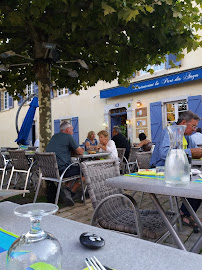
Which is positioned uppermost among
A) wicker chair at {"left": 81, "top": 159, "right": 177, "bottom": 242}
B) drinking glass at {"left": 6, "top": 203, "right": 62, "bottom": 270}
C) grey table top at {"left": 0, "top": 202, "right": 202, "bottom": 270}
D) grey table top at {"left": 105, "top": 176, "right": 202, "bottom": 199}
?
drinking glass at {"left": 6, "top": 203, "right": 62, "bottom": 270}

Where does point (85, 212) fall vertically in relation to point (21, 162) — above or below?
below

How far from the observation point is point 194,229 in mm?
2832

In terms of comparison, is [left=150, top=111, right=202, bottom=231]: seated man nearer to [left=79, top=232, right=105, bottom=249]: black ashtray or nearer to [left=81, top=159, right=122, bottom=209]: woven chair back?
[left=81, top=159, right=122, bottom=209]: woven chair back

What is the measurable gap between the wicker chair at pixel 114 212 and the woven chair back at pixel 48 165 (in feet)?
5.58

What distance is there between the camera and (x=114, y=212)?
2150mm

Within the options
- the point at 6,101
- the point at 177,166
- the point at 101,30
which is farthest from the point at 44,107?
the point at 6,101

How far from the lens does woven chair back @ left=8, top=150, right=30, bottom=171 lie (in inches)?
184

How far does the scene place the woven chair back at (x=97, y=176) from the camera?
201cm

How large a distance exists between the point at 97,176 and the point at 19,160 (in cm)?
310

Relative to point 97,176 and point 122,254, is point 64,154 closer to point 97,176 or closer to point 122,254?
A: point 97,176

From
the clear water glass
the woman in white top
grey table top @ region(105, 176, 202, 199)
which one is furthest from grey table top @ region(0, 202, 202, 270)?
the woman in white top

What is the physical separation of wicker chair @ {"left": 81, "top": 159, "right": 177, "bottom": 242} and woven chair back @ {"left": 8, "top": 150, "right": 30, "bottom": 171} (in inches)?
110

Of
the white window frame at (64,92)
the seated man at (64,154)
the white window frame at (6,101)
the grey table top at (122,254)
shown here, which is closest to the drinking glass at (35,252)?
the grey table top at (122,254)

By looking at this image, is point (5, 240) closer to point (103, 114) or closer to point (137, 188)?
point (137, 188)
